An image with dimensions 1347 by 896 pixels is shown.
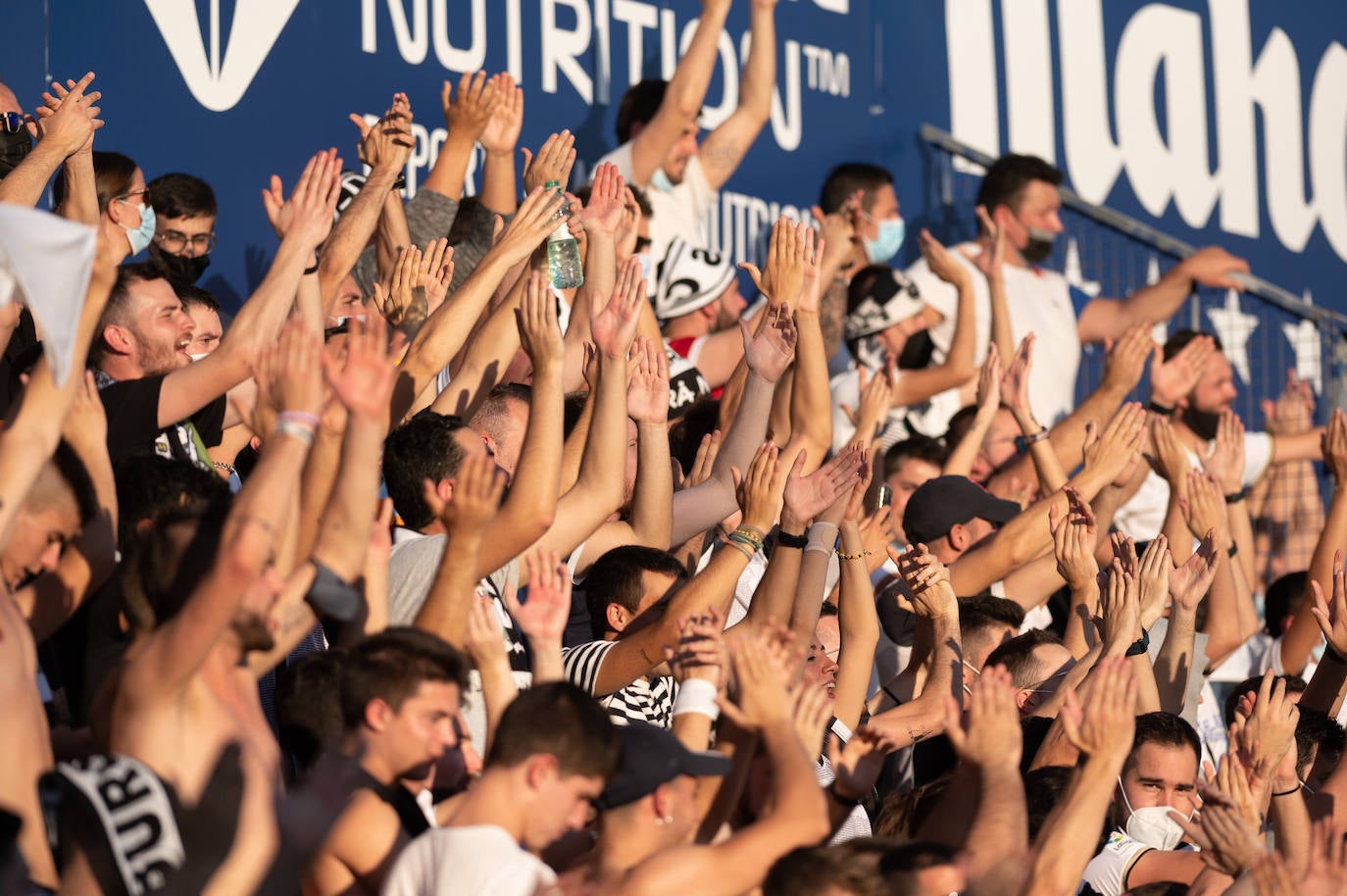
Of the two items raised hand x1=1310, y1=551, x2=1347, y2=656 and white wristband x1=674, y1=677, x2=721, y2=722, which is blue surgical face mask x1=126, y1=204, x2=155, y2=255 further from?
raised hand x1=1310, y1=551, x2=1347, y2=656

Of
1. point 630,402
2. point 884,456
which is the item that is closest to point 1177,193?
point 884,456

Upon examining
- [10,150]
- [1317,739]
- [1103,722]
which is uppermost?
[10,150]

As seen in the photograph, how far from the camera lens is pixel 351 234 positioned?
16.8ft

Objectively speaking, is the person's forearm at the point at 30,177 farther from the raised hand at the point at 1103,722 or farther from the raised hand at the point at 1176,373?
the raised hand at the point at 1176,373

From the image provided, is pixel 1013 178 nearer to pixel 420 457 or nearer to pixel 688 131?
pixel 688 131

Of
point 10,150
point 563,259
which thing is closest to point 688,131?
point 563,259

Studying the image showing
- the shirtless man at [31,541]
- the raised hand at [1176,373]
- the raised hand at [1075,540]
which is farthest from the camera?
the raised hand at [1176,373]

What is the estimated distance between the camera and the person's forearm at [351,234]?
5.11m

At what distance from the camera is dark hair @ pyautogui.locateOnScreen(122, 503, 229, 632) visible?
3.03m

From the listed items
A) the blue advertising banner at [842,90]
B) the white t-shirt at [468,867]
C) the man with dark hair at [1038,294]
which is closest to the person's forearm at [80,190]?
the blue advertising banner at [842,90]

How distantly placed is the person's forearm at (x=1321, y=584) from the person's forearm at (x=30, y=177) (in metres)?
4.30

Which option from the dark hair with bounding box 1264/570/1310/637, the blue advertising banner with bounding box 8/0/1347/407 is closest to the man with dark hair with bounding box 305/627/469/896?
the blue advertising banner with bounding box 8/0/1347/407

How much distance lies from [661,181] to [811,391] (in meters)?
2.01

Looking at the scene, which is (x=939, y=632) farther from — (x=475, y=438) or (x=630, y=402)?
(x=475, y=438)
